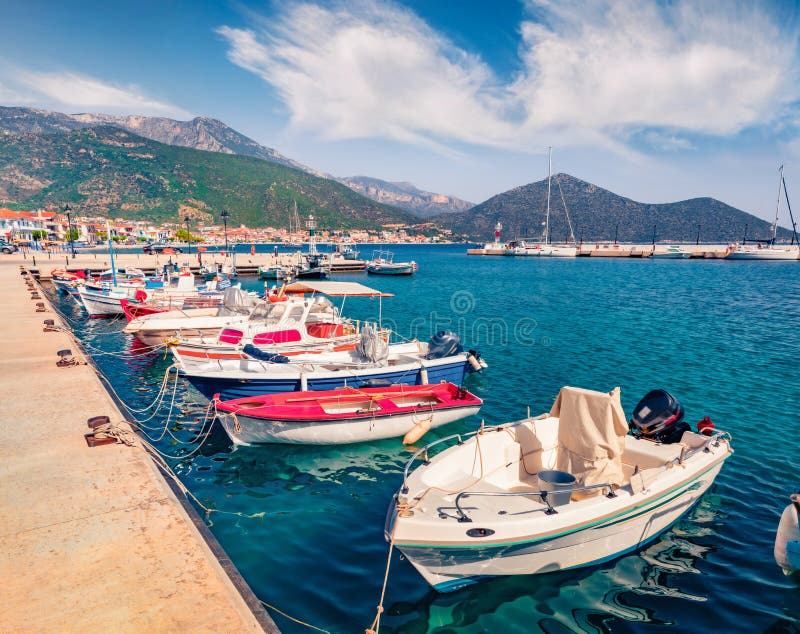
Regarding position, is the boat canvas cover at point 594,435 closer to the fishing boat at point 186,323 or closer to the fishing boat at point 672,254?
the fishing boat at point 186,323

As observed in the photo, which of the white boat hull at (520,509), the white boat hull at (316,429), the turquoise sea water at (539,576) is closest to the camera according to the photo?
the white boat hull at (520,509)

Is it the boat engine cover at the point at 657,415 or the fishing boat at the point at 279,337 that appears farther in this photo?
the fishing boat at the point at 279,337

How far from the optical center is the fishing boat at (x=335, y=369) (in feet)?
43.8

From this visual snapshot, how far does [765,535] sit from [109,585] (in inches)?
445

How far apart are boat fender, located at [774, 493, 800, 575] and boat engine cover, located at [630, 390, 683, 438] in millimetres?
2455

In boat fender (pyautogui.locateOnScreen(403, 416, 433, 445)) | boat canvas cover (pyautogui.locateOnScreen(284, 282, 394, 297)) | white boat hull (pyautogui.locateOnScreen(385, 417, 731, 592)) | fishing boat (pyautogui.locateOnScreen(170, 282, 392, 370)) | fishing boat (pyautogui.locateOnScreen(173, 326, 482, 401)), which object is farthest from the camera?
boat canvas cover (pyautogui.locateOnScreen(284, 282, 394, 297))

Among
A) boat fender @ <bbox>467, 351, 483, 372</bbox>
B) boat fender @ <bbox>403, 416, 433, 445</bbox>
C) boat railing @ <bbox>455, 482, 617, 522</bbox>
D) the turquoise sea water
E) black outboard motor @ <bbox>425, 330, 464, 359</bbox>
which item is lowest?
the turquoise sea water

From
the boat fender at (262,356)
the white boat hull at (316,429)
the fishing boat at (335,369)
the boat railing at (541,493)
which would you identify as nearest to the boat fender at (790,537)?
the boat railing at (541,493)

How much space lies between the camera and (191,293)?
3247cm

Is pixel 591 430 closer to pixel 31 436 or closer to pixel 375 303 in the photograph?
pixel 31 436

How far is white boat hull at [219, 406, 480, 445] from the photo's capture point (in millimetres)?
11258

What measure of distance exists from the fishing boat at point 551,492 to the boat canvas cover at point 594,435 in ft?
0.06

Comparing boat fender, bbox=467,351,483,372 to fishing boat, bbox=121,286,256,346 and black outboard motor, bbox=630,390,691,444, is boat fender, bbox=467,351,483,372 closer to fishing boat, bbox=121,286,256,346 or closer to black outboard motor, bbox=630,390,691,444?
black outboard motor, bbox=630,390,691,444

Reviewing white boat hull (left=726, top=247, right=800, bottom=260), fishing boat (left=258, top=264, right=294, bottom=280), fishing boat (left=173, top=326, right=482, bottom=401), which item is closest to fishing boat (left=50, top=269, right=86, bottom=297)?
fishing boat (left=258, top=264, right=294, bottom=280)
